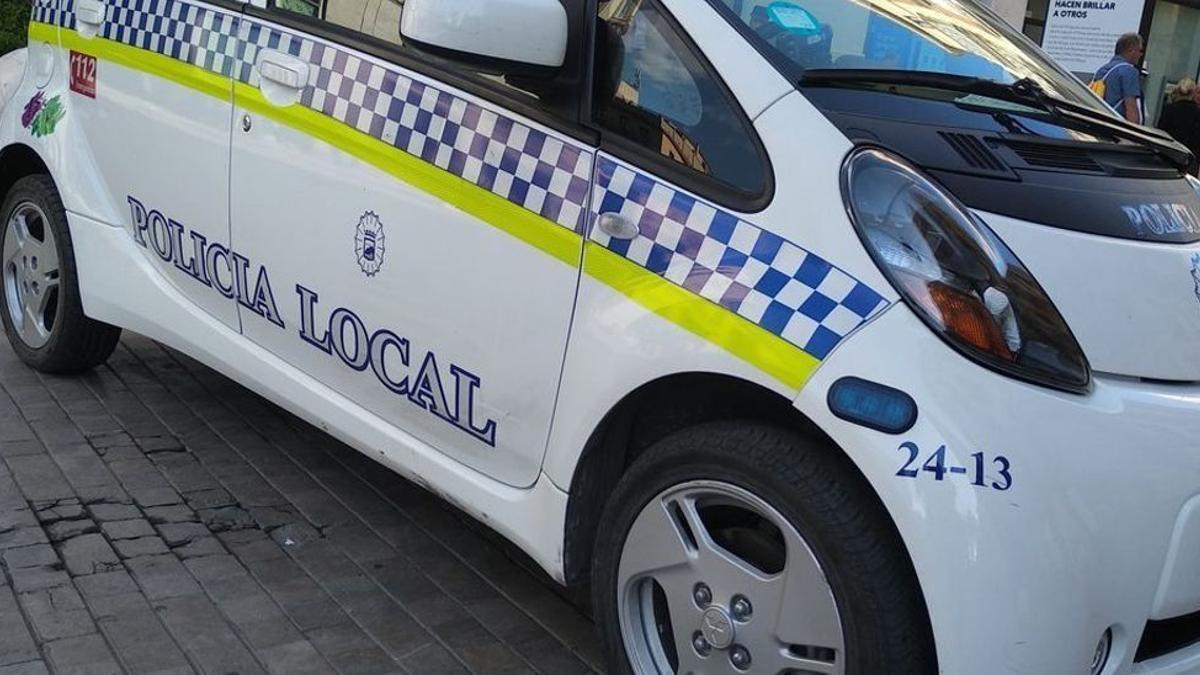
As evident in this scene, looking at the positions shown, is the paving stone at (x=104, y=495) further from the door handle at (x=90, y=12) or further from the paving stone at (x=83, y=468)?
the door handle at (x=90, y=12)

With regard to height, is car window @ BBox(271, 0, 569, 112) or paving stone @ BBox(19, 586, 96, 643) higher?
car window @ BBox(271, 0, 569, 112)

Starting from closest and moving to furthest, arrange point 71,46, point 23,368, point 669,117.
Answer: point 669,117 < point 71,46 < point 23,368

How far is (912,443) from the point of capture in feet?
6.93

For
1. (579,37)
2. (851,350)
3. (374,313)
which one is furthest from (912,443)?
(374,313)

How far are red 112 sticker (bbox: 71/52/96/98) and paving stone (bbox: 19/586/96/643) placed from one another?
170 centimetres

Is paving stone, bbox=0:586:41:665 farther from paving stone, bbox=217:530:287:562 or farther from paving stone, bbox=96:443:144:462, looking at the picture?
paving stone, bbox=96:443:144:462

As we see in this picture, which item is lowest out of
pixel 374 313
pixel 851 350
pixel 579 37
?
pixel 374 313

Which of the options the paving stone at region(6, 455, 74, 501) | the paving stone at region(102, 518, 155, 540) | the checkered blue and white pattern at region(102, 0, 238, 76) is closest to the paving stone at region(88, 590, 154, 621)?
the paving stone at region(102, 518, 155, 540)

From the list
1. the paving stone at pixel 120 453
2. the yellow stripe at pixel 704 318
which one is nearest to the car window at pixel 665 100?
the yellow stripe at pixel 704 318

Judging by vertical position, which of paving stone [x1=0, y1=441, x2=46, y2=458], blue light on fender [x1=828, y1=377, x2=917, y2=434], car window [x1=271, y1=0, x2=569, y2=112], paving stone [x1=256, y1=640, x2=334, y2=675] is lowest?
paving stone [x1=0, y1=441, x2=46, y2=458]

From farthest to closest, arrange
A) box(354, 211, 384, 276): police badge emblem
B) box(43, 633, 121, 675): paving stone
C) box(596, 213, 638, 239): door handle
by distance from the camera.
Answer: box(354, 211, 384, 276): police badge emblem < box(43, 633, 121, 675): paving stone < box(596, 213, 638, 239): door handle

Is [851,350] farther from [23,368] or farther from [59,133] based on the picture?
[23,368]

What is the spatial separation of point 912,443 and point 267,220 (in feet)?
6.32

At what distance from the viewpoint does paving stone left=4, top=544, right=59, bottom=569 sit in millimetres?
3240
